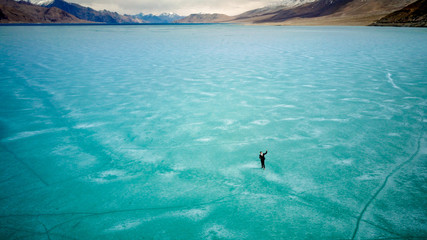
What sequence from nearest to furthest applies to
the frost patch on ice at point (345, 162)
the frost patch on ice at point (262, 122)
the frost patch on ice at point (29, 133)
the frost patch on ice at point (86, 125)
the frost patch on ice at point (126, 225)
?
the frost patch on ice at point (126, 225) → the frost patch on ice at point (345, 162) → the frost patch on ice at point (29, 133) → the frost patch on ice at point (86, 125) → the frost patch on ice at point (262, 122)

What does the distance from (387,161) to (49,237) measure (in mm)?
8634

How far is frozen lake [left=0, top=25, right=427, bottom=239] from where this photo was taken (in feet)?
16.0

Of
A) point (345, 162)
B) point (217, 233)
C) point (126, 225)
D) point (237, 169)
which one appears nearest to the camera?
point (217, 233)

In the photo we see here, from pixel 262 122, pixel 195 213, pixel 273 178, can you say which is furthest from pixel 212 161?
pixel 262 122

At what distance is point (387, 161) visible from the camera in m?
6.74

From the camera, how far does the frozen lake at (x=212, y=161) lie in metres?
4.87

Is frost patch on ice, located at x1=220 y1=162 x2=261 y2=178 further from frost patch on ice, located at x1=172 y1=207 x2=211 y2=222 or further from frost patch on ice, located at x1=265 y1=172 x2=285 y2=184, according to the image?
frost patch on ice, located at x1=172 y1=207 x2=211 y2=222

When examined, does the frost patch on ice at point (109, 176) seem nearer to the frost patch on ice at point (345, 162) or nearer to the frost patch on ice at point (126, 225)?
the frost patch on ice at point (126, 225)

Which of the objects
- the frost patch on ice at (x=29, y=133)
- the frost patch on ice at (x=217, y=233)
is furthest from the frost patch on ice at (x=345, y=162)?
the frost patch on ice at (x=29, y=133)

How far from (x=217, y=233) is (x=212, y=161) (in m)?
2.53

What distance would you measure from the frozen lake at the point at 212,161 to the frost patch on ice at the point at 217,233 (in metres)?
0.02

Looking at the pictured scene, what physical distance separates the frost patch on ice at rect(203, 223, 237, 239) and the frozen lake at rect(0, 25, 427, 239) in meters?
0.02

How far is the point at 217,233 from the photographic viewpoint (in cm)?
470

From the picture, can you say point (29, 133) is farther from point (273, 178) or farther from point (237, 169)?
point (273, 178)
